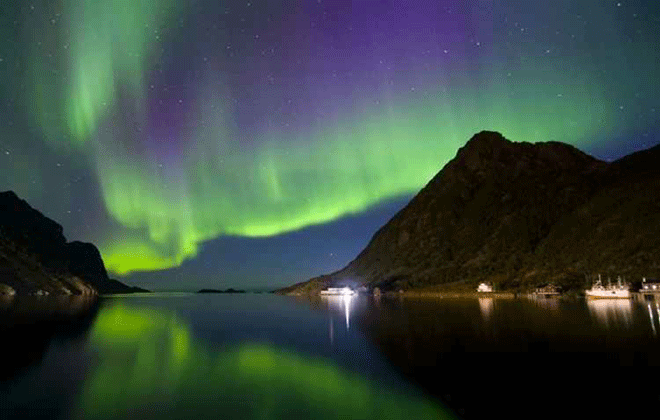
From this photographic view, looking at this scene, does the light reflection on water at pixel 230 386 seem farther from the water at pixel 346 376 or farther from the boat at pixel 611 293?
the boat at pixel 611 293

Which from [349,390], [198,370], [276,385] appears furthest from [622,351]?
[198,370]

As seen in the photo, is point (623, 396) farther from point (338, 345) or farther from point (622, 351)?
point (338, 345)

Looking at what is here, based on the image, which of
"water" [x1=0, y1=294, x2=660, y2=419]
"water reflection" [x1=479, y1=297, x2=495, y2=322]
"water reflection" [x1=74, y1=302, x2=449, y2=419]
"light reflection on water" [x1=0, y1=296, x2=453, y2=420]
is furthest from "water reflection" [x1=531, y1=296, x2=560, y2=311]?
"water reflection" [x1=74, y1=302, x2=449, y2=419]

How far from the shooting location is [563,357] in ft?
136

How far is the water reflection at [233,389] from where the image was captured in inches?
1073

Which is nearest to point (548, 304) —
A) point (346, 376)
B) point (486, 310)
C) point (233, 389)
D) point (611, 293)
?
point (486, 310)

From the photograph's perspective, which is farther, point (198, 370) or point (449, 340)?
point (449, 340)

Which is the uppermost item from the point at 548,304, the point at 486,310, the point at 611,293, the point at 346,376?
the point at 611,293

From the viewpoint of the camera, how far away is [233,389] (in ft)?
112

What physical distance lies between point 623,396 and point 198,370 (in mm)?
34660

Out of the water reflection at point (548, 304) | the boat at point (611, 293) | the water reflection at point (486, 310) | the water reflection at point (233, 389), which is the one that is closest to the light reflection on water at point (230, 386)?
the water reflection at point (233, 389)

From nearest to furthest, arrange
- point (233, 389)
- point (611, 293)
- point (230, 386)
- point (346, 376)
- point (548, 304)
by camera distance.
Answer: point (233, 389) < point (230, 386) < point (346, 376) < point (548, 304) < point (611, 293)

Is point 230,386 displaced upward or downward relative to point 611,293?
downward

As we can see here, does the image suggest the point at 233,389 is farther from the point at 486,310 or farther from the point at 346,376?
the point at 486,310
